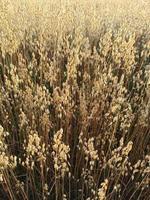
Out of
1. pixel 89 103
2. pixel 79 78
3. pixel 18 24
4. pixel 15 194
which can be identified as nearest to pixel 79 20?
pixel 18 24

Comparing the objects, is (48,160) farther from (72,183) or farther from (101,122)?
(101,122)

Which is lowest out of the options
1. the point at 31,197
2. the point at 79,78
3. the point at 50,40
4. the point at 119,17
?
the point at 31,197

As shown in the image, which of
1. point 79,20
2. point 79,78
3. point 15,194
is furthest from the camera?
point 79,20

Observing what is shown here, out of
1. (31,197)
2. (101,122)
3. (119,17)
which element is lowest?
(31,197)

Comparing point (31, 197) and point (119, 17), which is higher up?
point (119, 17)

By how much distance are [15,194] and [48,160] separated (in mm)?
233

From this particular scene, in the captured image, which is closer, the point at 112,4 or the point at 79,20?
the point at 79,20

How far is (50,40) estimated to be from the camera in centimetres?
268

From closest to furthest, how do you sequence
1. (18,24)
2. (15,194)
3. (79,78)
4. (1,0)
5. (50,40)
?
(15,194)
(1,0)
(79,78)
(50,40)
(18,24)

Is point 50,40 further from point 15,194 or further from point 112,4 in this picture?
point 112,4

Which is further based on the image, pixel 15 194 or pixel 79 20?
pixel 79 20

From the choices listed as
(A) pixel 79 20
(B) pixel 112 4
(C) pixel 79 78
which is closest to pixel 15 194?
(C) pixel 79 78

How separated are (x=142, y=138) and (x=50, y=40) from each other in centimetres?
115

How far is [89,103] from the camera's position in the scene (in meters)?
1.95
